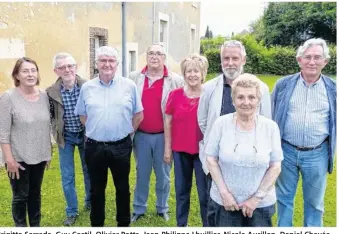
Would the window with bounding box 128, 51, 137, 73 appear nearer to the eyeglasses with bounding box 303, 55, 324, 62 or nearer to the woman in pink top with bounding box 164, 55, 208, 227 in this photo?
the woman in pink top with bounding box 164, 55, 208, 227

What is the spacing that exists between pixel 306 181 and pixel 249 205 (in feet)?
3.23

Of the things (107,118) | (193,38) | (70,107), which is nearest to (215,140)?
(107,118)

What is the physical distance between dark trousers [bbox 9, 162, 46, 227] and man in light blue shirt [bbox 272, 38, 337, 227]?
2.00 metres

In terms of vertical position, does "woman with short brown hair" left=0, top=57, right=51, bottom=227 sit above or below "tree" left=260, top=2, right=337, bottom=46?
below

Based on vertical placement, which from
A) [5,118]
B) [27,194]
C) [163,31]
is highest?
[163,31]

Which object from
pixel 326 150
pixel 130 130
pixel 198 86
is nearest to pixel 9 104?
pixel 130 130

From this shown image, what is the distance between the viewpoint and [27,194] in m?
3.20

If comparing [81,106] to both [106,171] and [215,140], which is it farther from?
[215,140]

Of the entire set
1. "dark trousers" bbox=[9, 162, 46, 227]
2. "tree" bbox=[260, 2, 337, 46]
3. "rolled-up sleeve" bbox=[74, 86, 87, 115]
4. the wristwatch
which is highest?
"tree" bbox=[260, 2, 337, 46]

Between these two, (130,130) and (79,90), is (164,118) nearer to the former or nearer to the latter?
(130,130)

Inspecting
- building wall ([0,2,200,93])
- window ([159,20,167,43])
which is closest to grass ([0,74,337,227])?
building wall ([0,2,200,93])

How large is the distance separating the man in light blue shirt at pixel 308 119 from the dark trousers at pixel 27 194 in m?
2.00

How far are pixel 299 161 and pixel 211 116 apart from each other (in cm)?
81

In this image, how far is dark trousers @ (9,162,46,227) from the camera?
3.14 m
